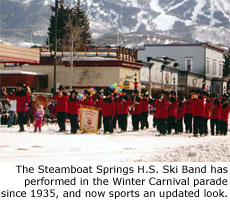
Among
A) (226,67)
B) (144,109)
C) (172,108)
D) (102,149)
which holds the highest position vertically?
(226,67)

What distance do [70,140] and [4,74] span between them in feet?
111

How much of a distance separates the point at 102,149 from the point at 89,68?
126 feet

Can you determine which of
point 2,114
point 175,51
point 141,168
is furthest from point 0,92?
point 175,51

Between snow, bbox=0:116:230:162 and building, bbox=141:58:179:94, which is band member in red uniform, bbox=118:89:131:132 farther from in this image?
building, bbox=141:58:179:94

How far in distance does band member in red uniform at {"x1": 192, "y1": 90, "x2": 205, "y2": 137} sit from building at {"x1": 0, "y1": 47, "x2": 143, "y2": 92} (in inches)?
1210

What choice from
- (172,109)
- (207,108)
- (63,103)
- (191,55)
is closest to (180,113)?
(172,109)

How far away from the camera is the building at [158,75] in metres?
63.9

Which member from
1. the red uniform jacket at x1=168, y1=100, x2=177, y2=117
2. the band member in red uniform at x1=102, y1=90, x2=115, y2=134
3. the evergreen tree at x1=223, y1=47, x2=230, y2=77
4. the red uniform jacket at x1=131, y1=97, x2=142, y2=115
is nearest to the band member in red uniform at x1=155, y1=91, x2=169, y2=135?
the red uniform jacket at x1=168, y1=100, x2=177, y2=117

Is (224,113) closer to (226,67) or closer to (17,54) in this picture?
(17,54)

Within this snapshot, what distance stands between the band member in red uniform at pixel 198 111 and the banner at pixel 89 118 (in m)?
3.63

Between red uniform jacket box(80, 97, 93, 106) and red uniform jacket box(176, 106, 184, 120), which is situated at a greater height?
red uniform jacket box(80, 97, 93, 106)

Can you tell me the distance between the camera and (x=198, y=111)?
73.8ft

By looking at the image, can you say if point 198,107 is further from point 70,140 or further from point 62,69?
point 62,69

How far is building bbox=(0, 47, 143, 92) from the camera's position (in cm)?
5419
